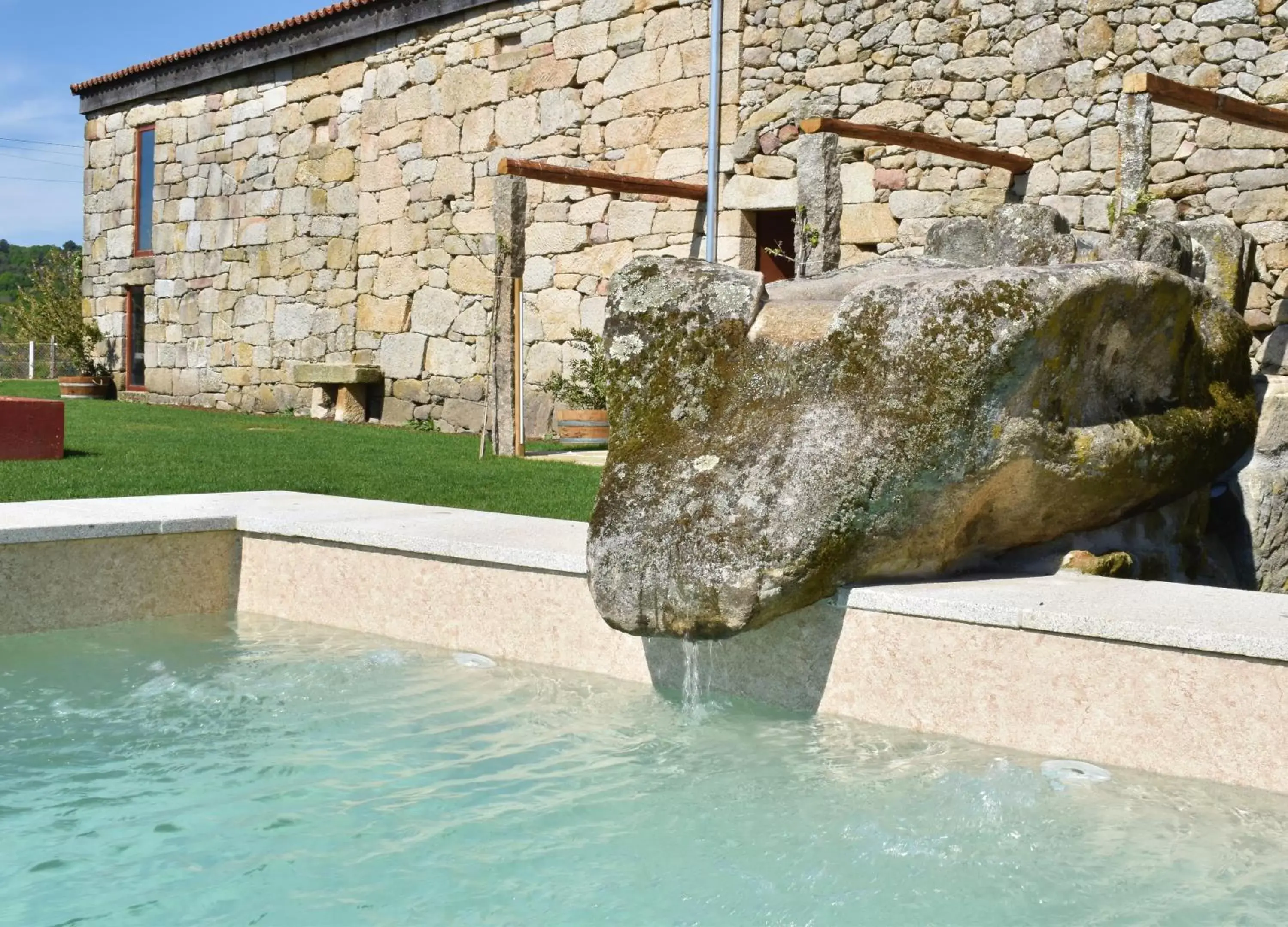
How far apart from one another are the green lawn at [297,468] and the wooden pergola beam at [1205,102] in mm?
4036

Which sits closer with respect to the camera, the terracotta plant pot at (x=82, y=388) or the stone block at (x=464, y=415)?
the stone block at (x=464, y=415)

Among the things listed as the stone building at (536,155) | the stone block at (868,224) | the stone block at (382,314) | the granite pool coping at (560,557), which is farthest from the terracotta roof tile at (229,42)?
the granite pool coping at (560,557)

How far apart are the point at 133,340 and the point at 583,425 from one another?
10359 millimetres

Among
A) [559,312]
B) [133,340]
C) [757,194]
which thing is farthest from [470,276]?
[133,340]

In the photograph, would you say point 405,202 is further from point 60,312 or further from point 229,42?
point 60,312

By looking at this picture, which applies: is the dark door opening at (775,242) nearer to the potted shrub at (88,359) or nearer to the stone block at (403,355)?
the stone block at (403,355)

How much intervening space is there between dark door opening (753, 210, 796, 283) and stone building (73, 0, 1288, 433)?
31 mm

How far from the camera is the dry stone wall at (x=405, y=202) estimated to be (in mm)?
12828

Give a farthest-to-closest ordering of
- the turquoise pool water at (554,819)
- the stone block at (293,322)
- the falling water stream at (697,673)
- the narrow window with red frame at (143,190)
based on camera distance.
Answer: the narrow window with red frame at (143,190)
the stone block at (293,322)
the falling water stream at (697,673)
the turquoise pool water at (554,819)

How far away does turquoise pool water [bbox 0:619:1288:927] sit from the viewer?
2.79m

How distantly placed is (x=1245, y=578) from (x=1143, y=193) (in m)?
3.63

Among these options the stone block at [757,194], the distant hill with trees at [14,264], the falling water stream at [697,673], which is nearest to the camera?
the falling water stream at [697,673]

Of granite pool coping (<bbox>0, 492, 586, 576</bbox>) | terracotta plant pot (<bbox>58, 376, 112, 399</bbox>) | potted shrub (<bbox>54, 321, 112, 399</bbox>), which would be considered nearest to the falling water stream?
granite pool coping (<bbox>0, 492, 586, 576</bbox>)

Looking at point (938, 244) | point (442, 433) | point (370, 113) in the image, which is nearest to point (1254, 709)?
point (938, 244)
